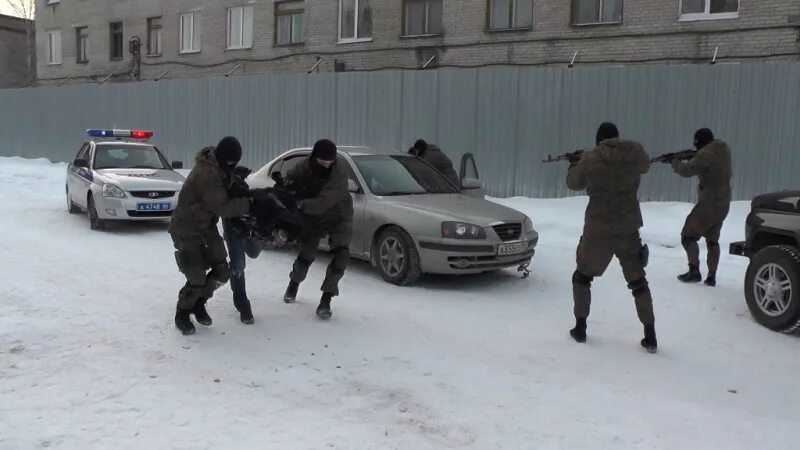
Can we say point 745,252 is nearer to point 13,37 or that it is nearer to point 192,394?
point 192,394

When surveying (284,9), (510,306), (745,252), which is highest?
(284,9)

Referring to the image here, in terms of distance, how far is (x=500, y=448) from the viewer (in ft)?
11.7

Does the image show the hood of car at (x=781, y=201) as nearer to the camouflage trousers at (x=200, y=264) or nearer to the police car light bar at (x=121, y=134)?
the camouflage trousers at (x=200, y=264)

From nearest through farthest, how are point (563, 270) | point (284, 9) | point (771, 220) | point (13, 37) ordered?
point (771, 220) → point (563, 270) → point (284, 9) → point (13, 37)

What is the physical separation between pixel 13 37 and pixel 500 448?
38.4 m

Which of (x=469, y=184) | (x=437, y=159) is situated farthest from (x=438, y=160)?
(x=469, y=184)

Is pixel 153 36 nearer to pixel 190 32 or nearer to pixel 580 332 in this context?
pixel 190 32

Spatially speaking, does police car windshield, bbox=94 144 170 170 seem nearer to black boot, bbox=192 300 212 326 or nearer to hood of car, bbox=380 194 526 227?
hood of car, bbox=380 194 526 227

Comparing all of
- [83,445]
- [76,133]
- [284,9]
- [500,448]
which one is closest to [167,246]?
[83,445]

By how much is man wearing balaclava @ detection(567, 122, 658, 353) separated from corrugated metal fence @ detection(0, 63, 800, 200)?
6.39m

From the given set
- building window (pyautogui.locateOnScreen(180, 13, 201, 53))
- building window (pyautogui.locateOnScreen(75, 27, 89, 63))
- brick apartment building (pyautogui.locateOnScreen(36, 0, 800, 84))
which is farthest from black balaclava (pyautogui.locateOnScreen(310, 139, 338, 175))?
building window (pyautogui.locateOnScreen(75, 27, 89, 63))

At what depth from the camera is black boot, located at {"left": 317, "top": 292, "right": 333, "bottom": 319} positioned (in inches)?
227

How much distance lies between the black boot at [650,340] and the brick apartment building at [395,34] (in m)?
9.55

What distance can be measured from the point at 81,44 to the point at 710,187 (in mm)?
25933
